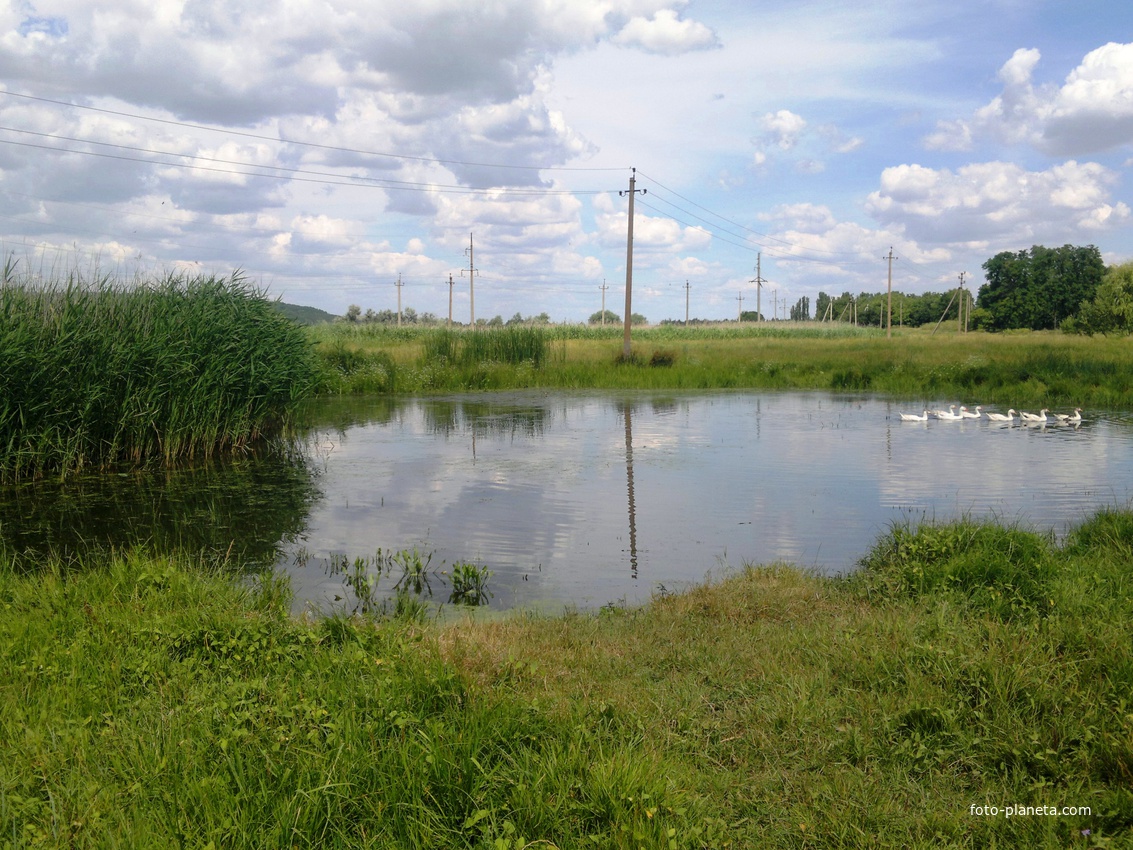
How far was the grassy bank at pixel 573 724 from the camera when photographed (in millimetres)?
3232

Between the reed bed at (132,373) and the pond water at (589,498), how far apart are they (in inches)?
29.8

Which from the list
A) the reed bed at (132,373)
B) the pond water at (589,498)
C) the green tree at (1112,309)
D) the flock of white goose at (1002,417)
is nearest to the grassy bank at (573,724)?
the pond water at (589,498)

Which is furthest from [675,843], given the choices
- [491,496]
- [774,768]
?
[491,496]

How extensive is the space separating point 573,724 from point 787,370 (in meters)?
26.9

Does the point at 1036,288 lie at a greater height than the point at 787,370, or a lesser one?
greater

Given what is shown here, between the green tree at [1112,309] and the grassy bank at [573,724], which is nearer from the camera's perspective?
the grassy bank at [573,724]

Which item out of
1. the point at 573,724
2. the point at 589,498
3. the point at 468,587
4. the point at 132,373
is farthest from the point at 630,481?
the point at 573,724

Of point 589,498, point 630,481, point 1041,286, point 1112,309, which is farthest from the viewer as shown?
point 1041,286

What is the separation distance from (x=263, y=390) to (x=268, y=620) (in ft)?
36.5

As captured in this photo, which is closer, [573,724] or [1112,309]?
[573,724]

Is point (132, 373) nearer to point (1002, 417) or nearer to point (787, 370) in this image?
point (1002, 417)

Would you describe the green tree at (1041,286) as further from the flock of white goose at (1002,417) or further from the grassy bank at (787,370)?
the flock of white goose at (1002,417)

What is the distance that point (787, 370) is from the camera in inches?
1155

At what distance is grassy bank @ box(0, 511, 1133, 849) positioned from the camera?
3232 millimetres
